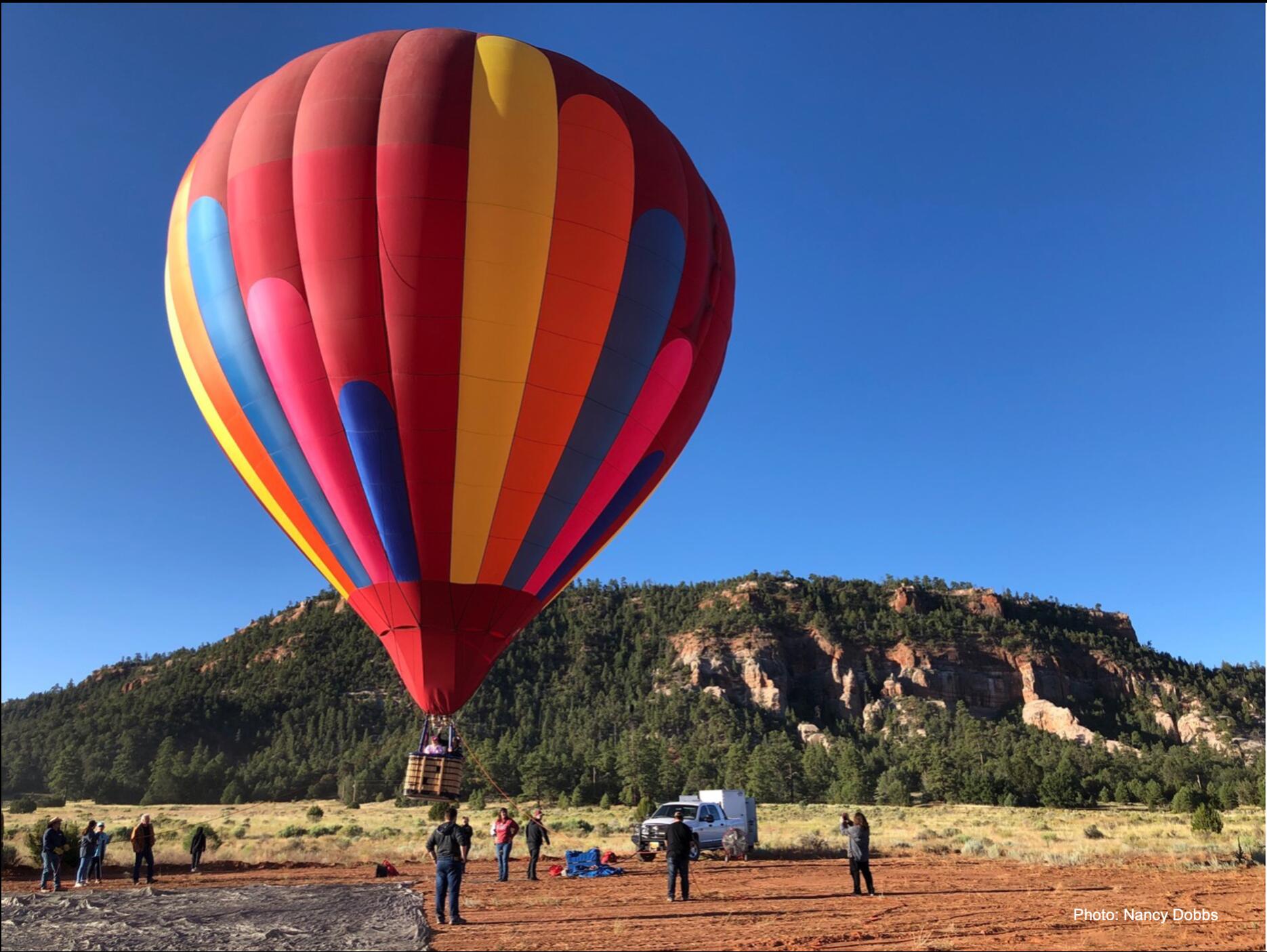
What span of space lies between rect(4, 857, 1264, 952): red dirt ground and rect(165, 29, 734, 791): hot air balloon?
359cm

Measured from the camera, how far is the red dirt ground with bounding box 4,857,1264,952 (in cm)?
904

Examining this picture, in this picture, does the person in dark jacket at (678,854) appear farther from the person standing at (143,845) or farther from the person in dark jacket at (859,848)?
the person standing at (143,845)

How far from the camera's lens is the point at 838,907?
1184cm

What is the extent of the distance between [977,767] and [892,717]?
54.4 m

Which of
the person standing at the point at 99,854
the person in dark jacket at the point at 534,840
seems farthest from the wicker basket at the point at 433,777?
the person standing at the point at 99,854

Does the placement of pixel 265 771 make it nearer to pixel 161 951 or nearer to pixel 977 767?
pixel 977 767

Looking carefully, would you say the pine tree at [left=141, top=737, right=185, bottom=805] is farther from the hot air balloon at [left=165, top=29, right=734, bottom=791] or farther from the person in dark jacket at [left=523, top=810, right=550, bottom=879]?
the hot air balloon at [left=165, top=29, right=734, bottom=791]

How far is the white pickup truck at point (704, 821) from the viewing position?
20250 millimetres

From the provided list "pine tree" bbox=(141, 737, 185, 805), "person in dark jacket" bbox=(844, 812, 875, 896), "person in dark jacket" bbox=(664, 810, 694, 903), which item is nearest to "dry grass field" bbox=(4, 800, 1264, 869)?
"person in dark jacket" bbox=(844, 812, 875, 896)

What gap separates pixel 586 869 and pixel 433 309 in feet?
36.5

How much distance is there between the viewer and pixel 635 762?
57.1 meters

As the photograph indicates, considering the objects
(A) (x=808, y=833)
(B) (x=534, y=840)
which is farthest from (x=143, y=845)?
(A) (x=808, y=833)

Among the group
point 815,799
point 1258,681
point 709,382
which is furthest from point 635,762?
point 1258,681

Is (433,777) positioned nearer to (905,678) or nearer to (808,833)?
(808,833)
